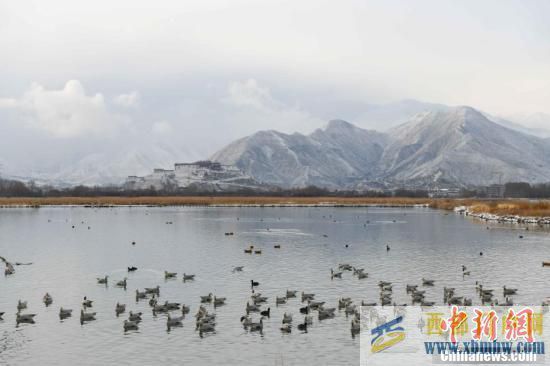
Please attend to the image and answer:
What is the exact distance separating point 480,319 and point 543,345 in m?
5.44

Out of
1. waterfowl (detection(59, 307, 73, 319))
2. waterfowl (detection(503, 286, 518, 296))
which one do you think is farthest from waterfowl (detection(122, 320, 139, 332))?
waterfowl (detection(503, 286, 518, 296))

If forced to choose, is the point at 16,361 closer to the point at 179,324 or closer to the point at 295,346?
the point at 179,324

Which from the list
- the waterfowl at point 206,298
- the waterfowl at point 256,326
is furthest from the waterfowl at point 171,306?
the waterfowl at point 256,326

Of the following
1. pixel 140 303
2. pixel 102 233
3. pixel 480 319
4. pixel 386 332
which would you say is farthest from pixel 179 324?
pixel 102 233

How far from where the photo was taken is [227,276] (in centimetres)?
5553

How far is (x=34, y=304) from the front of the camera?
43438 millimetres

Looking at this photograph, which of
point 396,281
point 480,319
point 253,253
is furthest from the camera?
point 253,253

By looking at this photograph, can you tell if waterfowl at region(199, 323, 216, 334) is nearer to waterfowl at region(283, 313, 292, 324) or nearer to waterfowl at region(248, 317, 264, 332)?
waterfowl at region(248, 317, 264, 332)

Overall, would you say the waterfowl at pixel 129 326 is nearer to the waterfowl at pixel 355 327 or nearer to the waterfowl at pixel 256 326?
the waterfowl at pixel 256 326

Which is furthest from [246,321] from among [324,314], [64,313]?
[64,313]

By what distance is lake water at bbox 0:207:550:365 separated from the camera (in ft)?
107

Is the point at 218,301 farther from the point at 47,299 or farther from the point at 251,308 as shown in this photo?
the point at 47,299

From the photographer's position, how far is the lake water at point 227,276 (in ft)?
107

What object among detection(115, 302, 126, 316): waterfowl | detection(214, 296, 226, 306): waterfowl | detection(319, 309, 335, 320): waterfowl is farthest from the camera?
detection(214, 296, 226, 306): waterfowl
